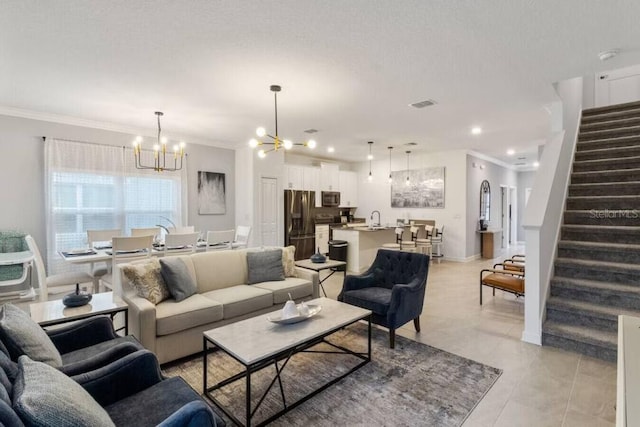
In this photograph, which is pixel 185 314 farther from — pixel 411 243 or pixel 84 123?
pixel 411 243

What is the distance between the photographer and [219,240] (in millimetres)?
4898

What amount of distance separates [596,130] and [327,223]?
5.66 meters

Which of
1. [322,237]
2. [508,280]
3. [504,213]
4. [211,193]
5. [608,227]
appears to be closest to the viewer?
[608,227]

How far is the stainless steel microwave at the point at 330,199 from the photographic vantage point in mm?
8469

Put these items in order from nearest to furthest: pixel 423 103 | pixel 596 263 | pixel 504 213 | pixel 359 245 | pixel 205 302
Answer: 1. pixel 205 302
2. pixel 596 263
3. pixel 423 103
4. pixel 359 245
5. pixel 504 213

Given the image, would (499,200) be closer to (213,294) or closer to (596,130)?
(596,130)

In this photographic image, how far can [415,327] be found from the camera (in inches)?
135

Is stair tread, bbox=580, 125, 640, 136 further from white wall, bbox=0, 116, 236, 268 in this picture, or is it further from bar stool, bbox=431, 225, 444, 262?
white wall, bbox=0, 116, 236, 268

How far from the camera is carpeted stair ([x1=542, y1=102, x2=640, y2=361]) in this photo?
9.96 ft

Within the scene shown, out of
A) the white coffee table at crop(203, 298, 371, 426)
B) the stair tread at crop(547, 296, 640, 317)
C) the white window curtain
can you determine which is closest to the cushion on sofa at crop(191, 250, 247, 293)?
the white coffee table at crop(203, 298, 371, 426)

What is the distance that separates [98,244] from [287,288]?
319cm

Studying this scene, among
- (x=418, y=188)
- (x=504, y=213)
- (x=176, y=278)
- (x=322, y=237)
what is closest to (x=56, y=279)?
(x=176, y=278)

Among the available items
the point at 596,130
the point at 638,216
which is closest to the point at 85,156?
the point at 638,216

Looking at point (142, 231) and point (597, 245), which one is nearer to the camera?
point (597, 245)
